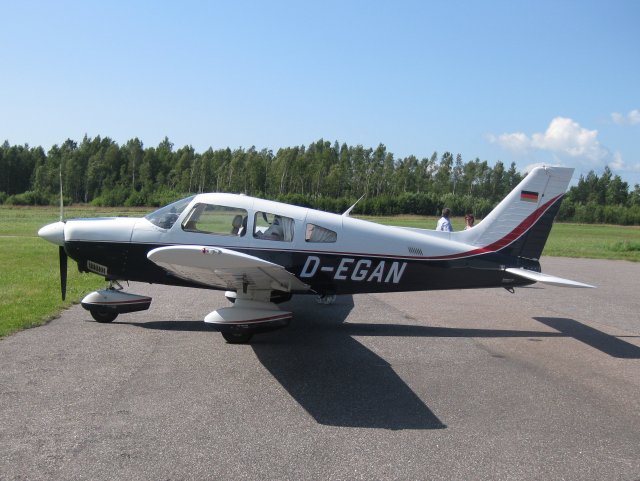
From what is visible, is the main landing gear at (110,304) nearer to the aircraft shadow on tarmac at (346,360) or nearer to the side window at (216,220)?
the aircraft shadow on tarmac at (346,360)

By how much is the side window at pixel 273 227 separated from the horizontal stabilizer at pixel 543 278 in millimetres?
3684

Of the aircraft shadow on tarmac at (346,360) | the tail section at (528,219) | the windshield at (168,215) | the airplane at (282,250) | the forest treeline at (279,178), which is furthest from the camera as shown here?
the forest treeline at (279,178)

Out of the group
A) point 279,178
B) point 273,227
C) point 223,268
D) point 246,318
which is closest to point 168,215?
point 273,227

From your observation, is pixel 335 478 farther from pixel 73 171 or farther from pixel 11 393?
pixel 73 171

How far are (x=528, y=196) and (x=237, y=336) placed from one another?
534 centimetres

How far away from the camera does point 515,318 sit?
958cm

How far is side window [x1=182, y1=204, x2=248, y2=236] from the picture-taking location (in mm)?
7723

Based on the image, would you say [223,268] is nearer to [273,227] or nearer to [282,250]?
[282,250]

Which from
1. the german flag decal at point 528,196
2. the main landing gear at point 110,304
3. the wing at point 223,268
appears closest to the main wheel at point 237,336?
the wing at point 223,268

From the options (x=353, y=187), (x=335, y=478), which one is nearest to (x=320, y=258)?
(x=335, y=478)

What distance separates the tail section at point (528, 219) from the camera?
28.2 feet

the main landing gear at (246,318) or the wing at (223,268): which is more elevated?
the wing at (223,268)

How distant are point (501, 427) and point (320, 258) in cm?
387

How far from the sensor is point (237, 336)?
709 centimetres
